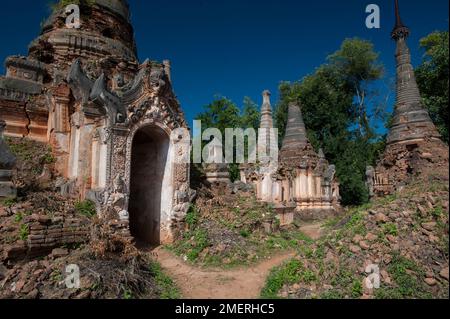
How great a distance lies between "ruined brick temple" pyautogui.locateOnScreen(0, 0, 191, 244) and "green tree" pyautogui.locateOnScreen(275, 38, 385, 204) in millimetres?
20242

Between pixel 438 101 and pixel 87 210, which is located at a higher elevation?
pixel 438 101

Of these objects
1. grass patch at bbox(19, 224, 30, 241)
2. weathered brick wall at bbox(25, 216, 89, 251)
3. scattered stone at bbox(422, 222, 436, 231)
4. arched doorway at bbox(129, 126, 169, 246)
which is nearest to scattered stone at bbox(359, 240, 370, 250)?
scattered stone at bbox(422, 222, 436, 231)

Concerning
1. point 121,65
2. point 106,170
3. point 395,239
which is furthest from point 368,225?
point 121,65

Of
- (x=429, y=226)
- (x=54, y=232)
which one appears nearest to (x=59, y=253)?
(x=54, y=232)

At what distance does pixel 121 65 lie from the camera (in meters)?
11.8

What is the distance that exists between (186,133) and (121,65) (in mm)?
3922

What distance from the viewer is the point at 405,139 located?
1399cm

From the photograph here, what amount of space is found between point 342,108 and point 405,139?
2068 cm

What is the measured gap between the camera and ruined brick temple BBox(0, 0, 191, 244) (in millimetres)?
8844

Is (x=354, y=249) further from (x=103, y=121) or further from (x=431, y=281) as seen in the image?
(x=103, y=121)

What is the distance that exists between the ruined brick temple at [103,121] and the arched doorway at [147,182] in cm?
3

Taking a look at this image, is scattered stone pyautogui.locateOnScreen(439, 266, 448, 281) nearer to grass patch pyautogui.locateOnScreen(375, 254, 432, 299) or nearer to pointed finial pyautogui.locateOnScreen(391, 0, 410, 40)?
grass patch pyautogui.locateOnScreen(375, 254, 432, 299)

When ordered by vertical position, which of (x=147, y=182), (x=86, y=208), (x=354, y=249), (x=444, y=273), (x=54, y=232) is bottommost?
(x=444, y=273)
